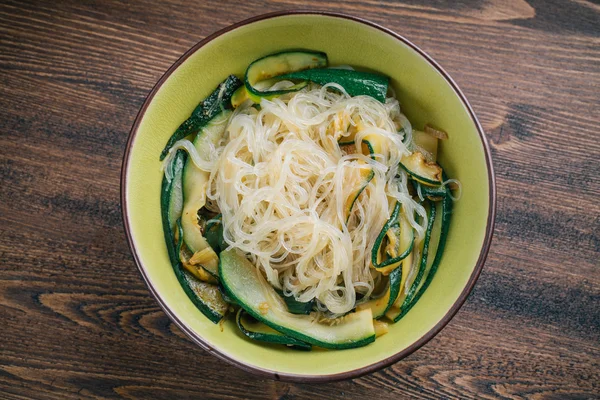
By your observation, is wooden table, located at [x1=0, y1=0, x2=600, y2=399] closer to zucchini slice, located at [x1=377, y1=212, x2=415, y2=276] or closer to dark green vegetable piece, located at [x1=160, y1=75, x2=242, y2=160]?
dark green vegetable piece, located at [x1=160, y1=75, x2=242, y2=160]

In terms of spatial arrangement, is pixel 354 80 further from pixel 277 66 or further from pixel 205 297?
pixel 205 297

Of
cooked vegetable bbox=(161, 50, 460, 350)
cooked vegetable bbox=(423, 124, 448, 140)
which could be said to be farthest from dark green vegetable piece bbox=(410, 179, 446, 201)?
cooked vegetable bbox=(423, 124, 448, 140)

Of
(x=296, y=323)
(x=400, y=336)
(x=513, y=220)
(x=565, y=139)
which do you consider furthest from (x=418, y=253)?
(x=565, y=139)

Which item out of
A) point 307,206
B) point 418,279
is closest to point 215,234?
point 307,206

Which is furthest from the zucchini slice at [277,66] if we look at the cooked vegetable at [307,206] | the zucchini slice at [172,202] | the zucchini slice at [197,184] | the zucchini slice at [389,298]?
the zucchini slice at [389,298]

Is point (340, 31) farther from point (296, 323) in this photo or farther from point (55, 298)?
point (55, 298)

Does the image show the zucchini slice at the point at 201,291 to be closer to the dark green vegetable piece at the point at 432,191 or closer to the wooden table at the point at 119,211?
the wooden table at the point at 119,211
